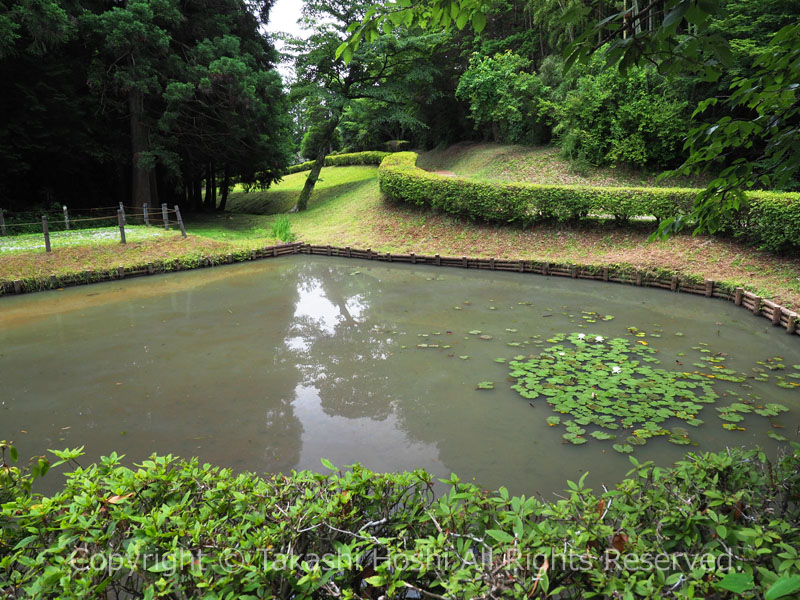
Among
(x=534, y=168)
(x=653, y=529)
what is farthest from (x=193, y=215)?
(x=653, y=529)

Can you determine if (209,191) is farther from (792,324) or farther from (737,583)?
(737,583)

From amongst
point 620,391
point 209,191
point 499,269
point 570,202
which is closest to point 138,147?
point 209,191

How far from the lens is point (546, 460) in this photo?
159 inches

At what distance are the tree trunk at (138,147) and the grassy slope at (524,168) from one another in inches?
513

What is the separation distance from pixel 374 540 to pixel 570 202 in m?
13.5

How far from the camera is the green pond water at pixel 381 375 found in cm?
425

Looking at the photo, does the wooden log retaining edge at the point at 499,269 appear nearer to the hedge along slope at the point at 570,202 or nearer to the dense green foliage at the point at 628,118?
the hedge along slope at the point at 570,202

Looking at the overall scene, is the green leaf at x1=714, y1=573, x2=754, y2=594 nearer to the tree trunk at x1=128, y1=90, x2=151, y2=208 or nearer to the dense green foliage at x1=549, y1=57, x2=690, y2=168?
the dense green foliage at x1=549, y1=57, x2=690, y2=168

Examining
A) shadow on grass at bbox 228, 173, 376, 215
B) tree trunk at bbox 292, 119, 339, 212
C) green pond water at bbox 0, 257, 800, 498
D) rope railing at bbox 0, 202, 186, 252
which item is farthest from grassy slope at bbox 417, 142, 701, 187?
rope railing at bbox 0, 202, 186, 252

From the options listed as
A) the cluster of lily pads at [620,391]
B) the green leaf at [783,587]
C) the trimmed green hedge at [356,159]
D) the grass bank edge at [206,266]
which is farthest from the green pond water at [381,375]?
the trimmed green hedge at [356,159]

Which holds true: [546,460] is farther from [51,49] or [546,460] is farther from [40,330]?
[51,49]

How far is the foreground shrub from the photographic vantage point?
1.58 metres

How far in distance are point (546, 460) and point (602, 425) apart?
2.97 feet

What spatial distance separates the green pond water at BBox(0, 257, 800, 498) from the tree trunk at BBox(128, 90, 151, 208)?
8.93 meters
